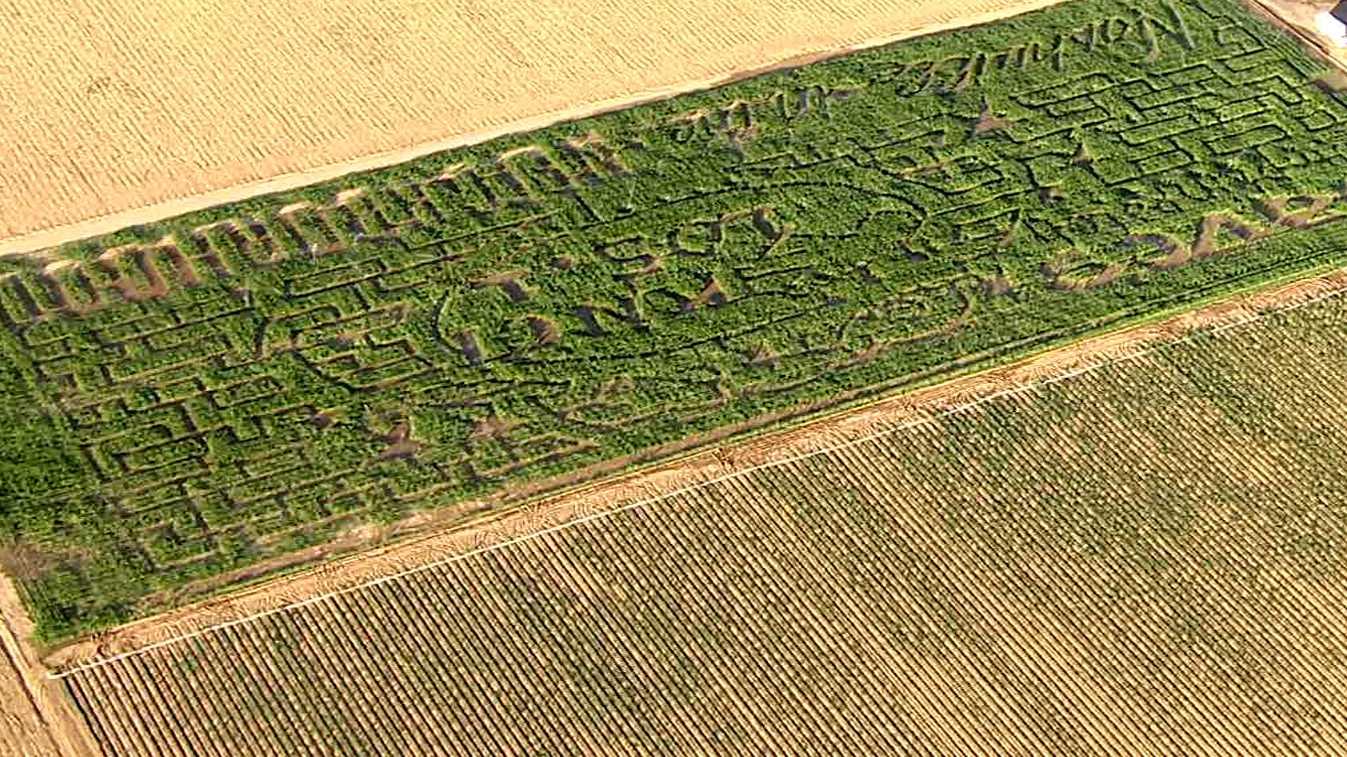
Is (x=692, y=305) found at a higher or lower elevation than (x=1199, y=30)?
lower

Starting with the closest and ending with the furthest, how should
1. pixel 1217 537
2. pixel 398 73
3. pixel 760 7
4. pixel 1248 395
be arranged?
1. pixel 1217 537
2. pixel 1248 395
3. pixel 398 73
4. pixel 760 7

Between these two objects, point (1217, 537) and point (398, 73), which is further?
point (398, 73)

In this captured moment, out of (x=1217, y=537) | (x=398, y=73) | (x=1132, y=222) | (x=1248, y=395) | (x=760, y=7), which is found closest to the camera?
(x=1217, y=537)

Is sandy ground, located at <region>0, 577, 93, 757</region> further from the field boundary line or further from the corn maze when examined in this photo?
the corn maze

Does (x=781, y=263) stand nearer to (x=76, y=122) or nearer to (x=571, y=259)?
(x=571, y=259)

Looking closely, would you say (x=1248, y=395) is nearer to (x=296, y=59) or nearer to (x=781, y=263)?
(x=781, y=263)

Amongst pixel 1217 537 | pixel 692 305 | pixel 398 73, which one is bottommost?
pixel 1217 537

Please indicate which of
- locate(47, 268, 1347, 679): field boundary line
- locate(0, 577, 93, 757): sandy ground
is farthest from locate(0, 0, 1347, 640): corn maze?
locate(47, 268, 1347, 679): field boundary line

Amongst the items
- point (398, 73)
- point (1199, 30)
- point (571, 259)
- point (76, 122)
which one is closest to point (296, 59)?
point (398, 73)
